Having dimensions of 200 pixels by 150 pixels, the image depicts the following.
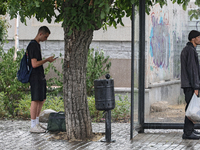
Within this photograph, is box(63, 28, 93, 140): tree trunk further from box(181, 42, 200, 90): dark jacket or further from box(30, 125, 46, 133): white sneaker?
box(181, 42, 200, 90): dark jacket

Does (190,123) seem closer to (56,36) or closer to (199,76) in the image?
(199,76)

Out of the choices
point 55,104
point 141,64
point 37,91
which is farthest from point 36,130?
point 141,64

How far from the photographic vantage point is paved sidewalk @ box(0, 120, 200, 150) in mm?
5918

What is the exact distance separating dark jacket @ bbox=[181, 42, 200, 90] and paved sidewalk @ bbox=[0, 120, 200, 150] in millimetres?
987

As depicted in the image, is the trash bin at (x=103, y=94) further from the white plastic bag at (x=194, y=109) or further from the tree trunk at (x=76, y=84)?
the white plastic bag at (x=194, y=109)

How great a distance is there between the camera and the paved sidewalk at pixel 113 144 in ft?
19.4

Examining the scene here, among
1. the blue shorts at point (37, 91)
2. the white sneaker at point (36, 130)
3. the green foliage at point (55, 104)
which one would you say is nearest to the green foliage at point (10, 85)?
the green foliage at point (55, 104)

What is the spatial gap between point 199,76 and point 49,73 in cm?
545

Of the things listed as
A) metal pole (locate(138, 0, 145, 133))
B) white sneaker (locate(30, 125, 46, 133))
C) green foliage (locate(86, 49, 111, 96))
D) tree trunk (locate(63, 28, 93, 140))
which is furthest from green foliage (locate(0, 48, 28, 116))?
metal pole (locate(138, 0, 145, 133))

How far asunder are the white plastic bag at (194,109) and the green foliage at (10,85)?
4832 mm

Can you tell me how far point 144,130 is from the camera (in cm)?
748

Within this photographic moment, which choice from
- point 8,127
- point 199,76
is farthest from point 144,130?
point 8,127

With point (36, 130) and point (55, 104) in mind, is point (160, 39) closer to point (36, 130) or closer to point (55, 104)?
point (36, 130)

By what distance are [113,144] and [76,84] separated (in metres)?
1.22
